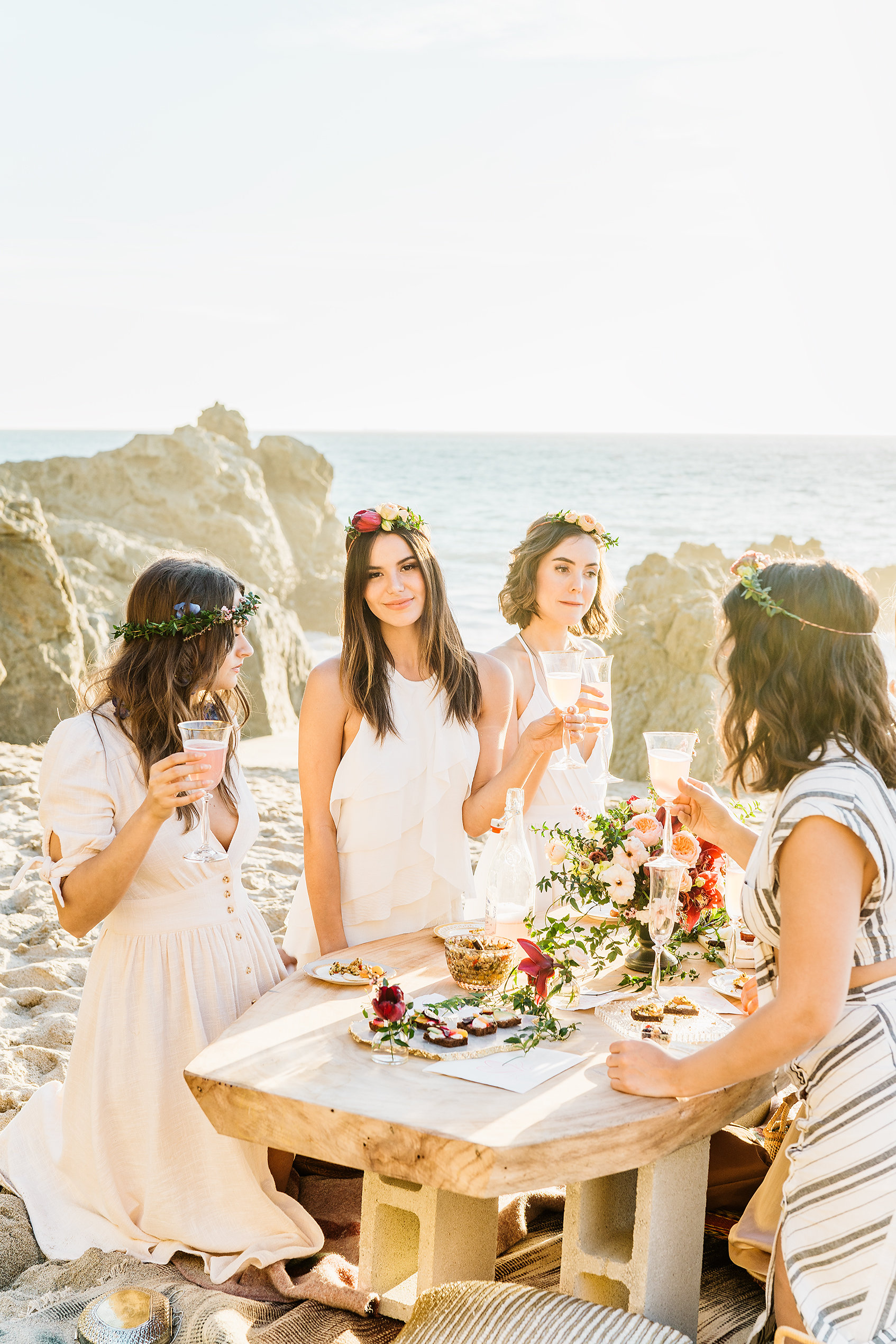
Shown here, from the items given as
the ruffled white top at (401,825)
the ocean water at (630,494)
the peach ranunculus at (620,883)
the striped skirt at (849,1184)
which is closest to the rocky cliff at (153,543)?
the ruffled white top at (401,825)

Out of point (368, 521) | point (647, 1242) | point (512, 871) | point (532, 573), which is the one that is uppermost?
point (368, 521)

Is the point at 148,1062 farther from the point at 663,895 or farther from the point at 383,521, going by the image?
the point at 383,521

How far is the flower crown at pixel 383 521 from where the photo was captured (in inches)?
146

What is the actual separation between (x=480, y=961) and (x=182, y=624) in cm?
127

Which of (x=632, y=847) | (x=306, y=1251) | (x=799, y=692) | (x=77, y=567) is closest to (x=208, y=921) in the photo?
(x=306, y=1251)

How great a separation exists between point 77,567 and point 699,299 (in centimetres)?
4913

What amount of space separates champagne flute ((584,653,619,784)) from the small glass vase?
50.3 inches

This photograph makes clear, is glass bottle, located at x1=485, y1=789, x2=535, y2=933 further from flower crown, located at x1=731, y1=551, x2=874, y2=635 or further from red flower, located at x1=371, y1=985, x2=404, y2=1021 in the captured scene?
flower crown, located at x1=731, y1=551, x2=874, y2=635

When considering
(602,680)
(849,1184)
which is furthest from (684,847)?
(602,680)

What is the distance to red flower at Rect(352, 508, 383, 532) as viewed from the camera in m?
3.69

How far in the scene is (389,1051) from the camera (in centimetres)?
238

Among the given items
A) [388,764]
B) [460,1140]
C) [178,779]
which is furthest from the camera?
[388,764]

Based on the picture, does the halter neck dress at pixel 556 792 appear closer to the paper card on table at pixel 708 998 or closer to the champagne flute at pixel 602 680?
the champagne flute at pixel 602 680

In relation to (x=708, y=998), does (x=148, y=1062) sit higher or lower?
lower
